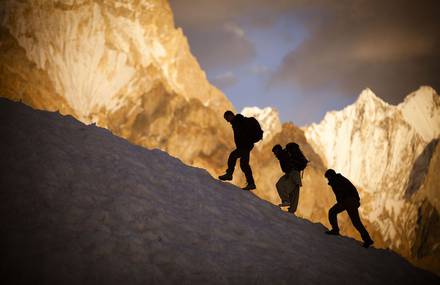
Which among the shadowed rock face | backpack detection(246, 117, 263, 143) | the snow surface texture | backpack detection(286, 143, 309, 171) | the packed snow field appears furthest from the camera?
the snow surface texture

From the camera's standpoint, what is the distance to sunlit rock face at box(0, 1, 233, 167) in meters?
79.5

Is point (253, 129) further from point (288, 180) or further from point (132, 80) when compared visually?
point (132, 80)

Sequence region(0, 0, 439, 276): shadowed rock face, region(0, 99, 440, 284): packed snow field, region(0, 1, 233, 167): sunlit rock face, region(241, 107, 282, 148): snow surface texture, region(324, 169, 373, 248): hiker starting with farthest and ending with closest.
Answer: region(241, 107, 282, 148): snow surface texture
region(0, 1, 233, 167): sunlit rock face
region(0, 0, 439, 276): shadowed rock face
region(324, 169, 373, 248): hiker
region(0, 99, 440, 284): packed snow field

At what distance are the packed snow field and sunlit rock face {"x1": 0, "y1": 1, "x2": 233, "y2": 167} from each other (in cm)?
6789

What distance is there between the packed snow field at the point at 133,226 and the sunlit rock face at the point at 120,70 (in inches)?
2673

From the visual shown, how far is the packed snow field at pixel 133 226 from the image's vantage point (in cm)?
610

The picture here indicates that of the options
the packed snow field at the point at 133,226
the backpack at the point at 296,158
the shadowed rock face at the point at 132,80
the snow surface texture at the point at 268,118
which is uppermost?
the snow surface texture at the point at 268,118

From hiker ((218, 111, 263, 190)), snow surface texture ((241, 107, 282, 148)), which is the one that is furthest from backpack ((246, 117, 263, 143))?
snow surface texture ((241, 107, 282, 148))

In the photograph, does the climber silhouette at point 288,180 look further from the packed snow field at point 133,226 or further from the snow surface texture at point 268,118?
the snow surface texture at point 268,118

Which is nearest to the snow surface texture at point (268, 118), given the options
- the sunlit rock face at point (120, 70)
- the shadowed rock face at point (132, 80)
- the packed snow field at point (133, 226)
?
the shadowed rock face at point (132, 80)

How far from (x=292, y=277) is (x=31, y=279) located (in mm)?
4186

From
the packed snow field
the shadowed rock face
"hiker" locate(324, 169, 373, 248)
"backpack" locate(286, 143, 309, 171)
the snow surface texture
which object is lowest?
the packed snow field

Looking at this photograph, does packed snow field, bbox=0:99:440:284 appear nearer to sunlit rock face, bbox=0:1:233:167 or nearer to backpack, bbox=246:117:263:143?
backpack, bbox=246:117:263:143

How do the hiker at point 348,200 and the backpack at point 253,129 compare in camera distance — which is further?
the backpack at point 253,129
